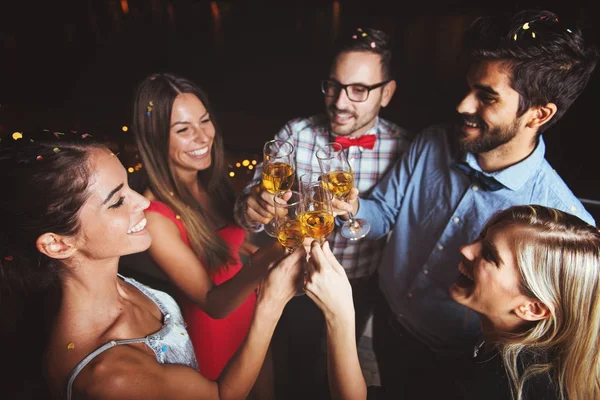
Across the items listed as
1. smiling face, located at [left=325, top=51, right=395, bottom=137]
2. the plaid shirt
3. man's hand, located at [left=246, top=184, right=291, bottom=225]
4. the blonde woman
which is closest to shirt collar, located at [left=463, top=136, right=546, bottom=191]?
the blonde woman

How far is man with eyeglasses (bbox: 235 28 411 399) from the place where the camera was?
2426 mm

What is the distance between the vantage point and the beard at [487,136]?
6.22 feet

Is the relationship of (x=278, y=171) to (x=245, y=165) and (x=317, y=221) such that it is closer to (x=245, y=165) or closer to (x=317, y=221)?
(x=317, y=221)

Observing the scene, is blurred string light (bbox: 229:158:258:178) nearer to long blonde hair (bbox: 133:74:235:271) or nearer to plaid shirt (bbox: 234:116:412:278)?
plaid shirt (bbox: 234:116:412:278)

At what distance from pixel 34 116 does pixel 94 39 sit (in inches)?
68.0

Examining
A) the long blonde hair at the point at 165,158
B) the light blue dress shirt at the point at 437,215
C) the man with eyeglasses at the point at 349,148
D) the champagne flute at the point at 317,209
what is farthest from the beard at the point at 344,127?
the champagne flute at the point at 317,209

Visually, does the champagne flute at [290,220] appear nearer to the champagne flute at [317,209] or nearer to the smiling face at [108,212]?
the champagne flute at [317,209]

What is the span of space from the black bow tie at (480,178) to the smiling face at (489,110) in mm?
89

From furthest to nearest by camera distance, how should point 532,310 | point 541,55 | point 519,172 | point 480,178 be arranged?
point 480,178 → point 519,172 → point 541,55 → point 532,310

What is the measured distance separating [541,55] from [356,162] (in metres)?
1.12

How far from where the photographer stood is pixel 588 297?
142cm

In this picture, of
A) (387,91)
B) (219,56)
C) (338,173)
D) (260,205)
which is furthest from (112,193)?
(219,56)

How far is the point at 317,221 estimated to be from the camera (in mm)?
1651

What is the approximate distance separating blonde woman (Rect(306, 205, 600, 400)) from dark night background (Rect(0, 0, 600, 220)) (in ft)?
9.66
